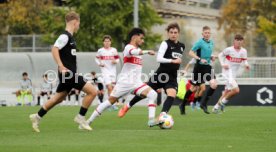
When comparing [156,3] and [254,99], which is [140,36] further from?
[156,3]

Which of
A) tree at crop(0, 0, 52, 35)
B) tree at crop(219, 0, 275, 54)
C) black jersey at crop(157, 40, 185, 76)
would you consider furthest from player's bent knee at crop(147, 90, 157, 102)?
tree at crop(219, 0, 275, 54)

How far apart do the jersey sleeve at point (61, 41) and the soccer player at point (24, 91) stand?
65.6ft

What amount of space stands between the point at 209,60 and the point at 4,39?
2026 cm

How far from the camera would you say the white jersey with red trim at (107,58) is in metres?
28.0

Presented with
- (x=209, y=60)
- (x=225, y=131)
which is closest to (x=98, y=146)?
(x=225, y=131)

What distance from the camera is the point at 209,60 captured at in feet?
78.9

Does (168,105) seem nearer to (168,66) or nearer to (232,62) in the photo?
(168,66)

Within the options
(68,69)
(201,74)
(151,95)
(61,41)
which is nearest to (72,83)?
(68,69)

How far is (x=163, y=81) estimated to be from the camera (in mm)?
18172

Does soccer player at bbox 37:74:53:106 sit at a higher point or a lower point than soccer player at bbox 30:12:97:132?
lower

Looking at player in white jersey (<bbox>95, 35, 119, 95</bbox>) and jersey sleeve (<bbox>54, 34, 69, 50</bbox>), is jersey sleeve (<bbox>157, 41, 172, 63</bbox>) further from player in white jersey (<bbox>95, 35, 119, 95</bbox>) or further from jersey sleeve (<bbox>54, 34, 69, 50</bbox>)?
player in white jersey (<bbox>95, 35, 119, 95</bbox>)

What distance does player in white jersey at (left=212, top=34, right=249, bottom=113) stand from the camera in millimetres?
24703

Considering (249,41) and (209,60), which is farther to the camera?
(249,41)

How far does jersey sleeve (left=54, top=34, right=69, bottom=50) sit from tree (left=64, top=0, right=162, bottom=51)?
114ft
